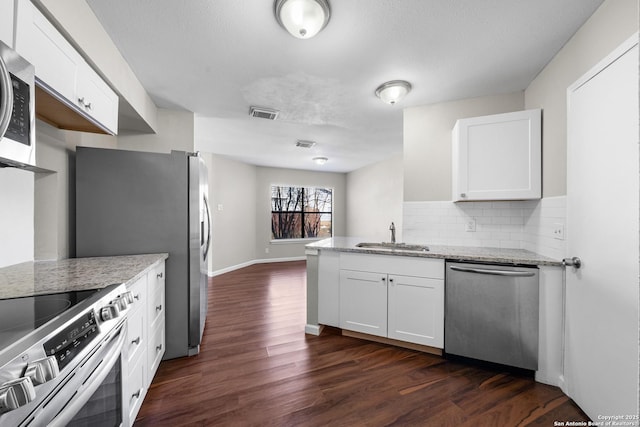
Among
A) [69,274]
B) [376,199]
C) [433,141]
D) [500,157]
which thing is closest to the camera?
[69,274]

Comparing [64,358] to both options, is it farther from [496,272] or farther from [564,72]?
[564,72]

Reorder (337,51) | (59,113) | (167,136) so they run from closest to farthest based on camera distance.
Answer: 1. (59,113)
2. (337,51)
3. (167,136)

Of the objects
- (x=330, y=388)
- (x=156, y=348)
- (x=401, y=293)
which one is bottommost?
(x=330, y=388)

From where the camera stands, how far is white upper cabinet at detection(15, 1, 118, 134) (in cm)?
106

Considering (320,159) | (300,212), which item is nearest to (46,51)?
(320,159)

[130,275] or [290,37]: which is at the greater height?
[290,37]

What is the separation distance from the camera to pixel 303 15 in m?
1.43

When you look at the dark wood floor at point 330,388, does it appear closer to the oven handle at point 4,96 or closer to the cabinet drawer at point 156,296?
the cabinet drawer at point 156,296

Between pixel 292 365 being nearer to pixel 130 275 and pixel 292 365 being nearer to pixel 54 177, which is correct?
pixel 130 275

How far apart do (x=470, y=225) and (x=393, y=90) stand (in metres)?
1.54

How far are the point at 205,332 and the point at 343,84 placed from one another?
111 inches

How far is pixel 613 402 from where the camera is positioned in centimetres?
131

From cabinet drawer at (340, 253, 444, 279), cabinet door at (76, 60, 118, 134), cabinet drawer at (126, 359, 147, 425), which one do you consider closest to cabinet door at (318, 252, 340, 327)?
cabinet drawer at (340, 253, 444, 279)

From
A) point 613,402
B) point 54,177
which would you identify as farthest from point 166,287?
point 613,402
